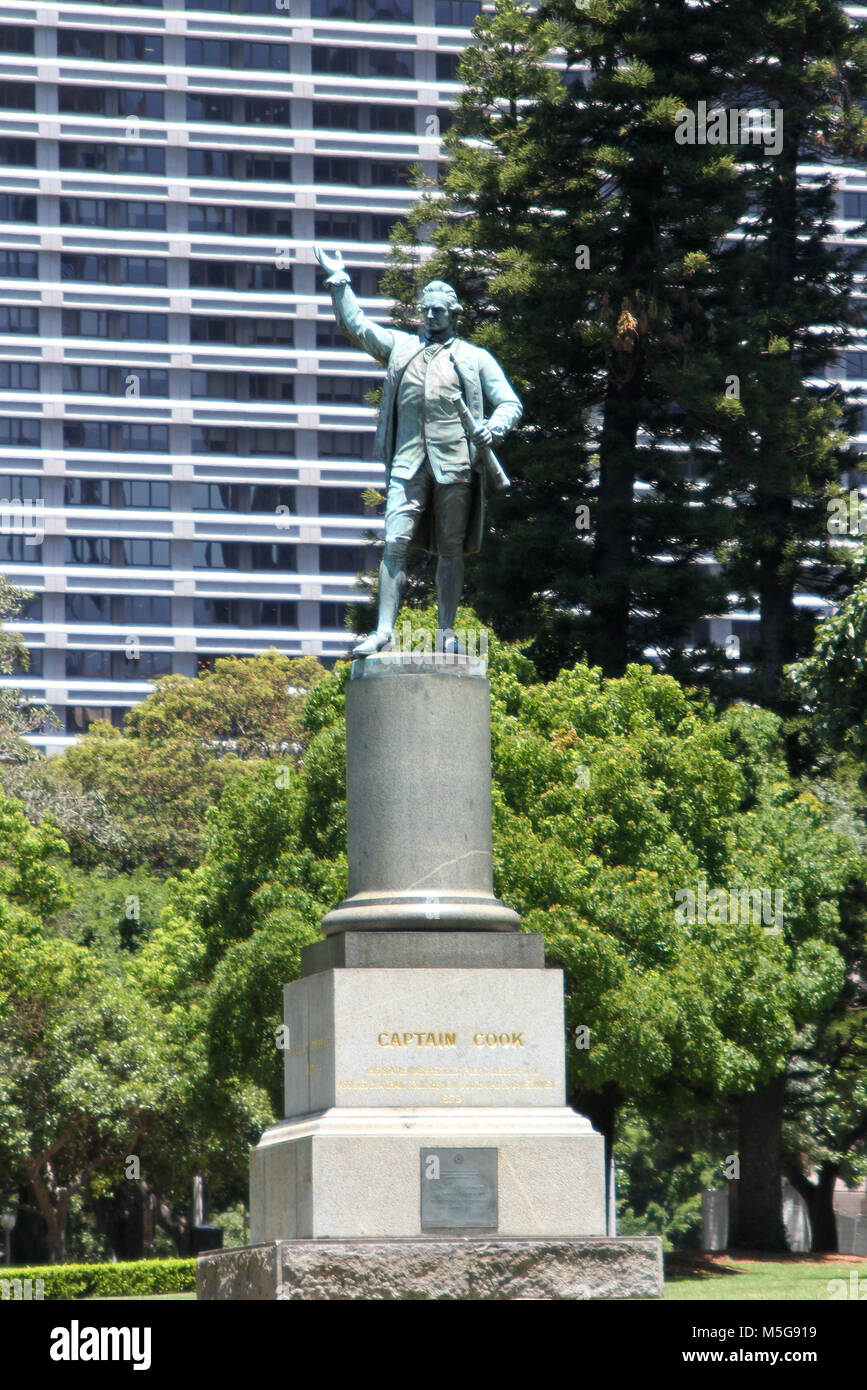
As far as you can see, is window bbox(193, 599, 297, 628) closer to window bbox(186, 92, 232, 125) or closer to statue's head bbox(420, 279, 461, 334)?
window bbox(186, 92, 232, 125)

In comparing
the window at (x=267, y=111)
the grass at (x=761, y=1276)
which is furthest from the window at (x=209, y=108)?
the grass at (x=761, y=1276)

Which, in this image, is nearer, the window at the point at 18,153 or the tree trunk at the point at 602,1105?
the tree trunk at the point at 602,1105

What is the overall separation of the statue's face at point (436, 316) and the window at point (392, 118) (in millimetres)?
112523

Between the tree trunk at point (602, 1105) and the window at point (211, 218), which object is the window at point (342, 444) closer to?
the window at point (211, 218)

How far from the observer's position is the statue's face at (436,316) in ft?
56.0

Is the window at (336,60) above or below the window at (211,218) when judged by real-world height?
above

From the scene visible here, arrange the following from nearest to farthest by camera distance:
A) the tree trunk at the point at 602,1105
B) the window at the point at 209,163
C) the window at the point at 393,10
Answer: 1. the tree trunk at the point at 602,1105
2. the window at the point at 209,163
3. the window at the point at 393,10

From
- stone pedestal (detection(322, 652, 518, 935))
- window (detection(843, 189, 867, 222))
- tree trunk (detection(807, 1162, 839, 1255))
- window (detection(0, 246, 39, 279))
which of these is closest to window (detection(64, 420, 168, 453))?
window (detection(0, 246, 39, 279))

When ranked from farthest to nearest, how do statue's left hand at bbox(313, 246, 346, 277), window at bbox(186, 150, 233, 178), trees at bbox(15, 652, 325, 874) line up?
1. window at bbox(186, 150, 233, 178)
2. trees at bbox(15, 652, 325, 874)
3. statue's left hand at bbox(313, 246, 346, 277)

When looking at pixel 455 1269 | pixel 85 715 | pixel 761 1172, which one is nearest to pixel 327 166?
pixel 85 715

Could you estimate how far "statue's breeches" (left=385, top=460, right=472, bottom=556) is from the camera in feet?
55.5

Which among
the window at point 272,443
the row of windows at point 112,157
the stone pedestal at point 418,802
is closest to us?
the stone pedestal at point 418,802

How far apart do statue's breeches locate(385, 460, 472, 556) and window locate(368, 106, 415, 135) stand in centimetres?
11299

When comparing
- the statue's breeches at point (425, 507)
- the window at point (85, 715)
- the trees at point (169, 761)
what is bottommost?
the statue's breeches at point (425, 507)
